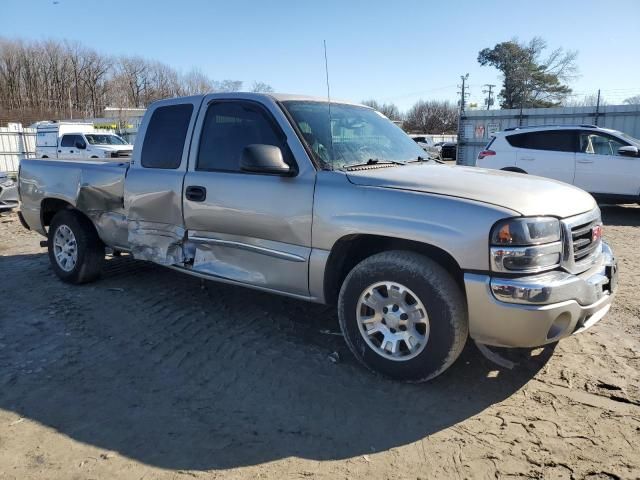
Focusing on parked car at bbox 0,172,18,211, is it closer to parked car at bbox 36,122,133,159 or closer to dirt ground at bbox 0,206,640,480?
dirt ground at bbox 0,206,640,480

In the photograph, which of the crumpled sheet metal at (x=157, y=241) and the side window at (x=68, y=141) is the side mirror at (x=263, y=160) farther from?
the side window at (x=68, y=141)

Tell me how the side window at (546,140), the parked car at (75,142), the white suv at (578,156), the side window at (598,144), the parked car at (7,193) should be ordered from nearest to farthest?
the white suv at (578,156)
the side window at (598,144)
the parked car at (7,193)
the side window at (546,140)
the parked car at (75,142)

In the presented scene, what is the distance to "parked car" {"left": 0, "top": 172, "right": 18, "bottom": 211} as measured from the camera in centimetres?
1057

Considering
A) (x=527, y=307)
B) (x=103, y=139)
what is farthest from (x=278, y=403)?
(x=103, y=139)

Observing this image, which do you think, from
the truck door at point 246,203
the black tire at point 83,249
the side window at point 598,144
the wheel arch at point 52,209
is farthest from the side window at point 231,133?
the side window at point 598,144

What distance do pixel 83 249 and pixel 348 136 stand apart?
3197 millimetres

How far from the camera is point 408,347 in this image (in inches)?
131

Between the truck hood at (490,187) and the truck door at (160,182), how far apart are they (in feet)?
5.61

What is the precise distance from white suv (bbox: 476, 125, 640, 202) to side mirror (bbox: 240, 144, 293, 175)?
894cm

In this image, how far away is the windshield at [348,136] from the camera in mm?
3809

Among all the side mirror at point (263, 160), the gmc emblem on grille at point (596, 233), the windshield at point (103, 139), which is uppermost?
the windshield at point (103, 139)

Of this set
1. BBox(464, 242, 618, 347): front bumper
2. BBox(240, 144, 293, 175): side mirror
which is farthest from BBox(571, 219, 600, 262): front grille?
BBox(240, 144, 293, 175): side mirror

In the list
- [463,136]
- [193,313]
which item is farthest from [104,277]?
[463,136]

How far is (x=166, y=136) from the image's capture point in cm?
464
